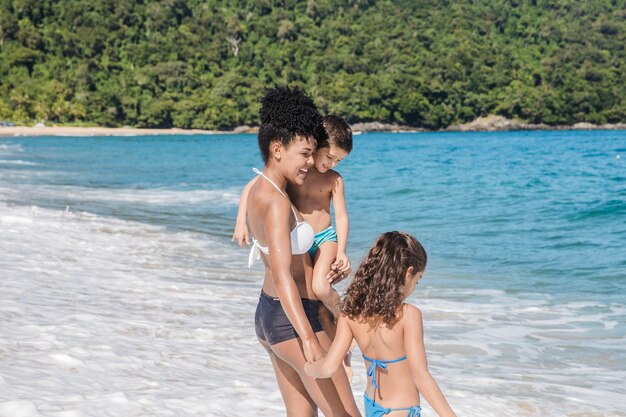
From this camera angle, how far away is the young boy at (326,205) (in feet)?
11.1

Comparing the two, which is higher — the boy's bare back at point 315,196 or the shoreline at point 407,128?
the boy's bare back at point 315,196

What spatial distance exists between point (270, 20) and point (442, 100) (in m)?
42.9

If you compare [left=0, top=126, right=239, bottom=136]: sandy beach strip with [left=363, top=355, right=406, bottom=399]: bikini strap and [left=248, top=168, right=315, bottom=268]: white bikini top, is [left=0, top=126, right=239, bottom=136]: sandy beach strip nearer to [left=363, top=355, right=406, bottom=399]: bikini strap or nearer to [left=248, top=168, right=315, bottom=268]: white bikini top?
[left=248, top=168, right=315, bottom=268]: white bikini top

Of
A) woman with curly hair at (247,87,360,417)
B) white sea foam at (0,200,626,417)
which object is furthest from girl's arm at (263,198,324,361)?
white sea foam at (0,200,626,417)

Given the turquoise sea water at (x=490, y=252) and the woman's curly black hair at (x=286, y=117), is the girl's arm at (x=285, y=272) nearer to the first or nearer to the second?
the woman's curly black hair at (x=286, y=117)

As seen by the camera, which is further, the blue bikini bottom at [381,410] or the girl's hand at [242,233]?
the girl's hand at [242,233]

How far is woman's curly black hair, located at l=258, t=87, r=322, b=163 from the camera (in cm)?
321

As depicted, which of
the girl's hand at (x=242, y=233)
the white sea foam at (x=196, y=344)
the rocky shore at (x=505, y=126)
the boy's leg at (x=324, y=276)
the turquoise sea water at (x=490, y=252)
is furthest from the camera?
the rocky shore at (x=505, y=126)

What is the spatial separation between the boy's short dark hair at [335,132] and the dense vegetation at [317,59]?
122451 millimetres

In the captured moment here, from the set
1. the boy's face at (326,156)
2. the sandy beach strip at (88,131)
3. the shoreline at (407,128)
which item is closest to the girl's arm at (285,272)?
the boy's face at (326,156)

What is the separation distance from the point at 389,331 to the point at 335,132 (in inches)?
34.0

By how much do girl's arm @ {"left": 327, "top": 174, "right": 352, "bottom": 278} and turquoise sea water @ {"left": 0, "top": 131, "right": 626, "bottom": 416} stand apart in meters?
1.99

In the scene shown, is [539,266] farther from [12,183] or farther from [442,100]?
[442,100]

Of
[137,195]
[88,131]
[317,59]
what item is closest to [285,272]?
[137,195]
